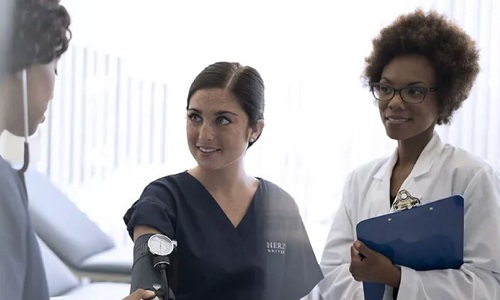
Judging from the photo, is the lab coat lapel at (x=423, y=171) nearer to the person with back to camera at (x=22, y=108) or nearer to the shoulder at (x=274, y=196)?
the shoulder at (x=274, y=196)

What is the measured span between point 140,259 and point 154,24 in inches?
14.8

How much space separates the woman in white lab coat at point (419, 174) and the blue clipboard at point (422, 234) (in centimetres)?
2

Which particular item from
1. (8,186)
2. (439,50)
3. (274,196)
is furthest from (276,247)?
(8,186)

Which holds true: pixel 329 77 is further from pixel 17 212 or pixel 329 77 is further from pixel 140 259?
pixel 17 212

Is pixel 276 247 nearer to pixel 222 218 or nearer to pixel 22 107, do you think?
pixel 222 218

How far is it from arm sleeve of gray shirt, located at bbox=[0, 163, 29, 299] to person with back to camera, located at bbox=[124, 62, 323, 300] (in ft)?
0.90

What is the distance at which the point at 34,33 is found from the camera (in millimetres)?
586

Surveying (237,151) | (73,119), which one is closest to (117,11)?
(73,119)

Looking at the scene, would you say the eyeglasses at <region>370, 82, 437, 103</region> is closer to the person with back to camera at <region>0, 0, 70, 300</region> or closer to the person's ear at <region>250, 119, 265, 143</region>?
the person's ear at <region>250, 119, 265, 143</region>

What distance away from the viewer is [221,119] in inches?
37.0

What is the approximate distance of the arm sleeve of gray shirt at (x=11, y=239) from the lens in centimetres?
57

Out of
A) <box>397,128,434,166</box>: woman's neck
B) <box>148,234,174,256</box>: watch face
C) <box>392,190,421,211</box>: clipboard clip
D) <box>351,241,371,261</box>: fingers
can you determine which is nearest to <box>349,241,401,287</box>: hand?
<box>351,241,371,261</box>: fingers

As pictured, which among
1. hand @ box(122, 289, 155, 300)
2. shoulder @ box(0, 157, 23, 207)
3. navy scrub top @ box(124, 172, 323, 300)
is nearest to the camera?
shoulder @ box(0, 157, 23, 207)

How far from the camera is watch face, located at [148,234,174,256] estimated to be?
823 mm
